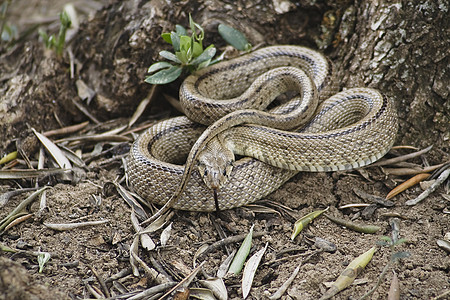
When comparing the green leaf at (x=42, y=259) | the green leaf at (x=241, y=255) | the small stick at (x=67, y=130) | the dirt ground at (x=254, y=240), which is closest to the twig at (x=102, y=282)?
the dirt ground at (x=254, y=240)

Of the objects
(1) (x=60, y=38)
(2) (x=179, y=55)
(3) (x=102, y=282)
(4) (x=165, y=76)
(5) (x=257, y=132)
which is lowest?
(3) (x=102, y=282)

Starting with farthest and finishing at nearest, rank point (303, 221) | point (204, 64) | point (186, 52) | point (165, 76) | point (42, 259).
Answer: point (204, 64) → point (165, 76) → point (186, 52) → point (303, 221) → point (42, 259)

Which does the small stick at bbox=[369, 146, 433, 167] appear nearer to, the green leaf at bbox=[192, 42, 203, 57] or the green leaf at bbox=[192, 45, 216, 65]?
the green leaf at bbox=[192, 45, 216, 65]

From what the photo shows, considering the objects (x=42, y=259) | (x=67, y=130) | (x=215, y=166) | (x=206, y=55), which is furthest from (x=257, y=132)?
(x=67, y=130)

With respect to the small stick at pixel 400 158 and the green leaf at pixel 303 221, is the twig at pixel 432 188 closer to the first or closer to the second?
the small stick at pixel 400 158

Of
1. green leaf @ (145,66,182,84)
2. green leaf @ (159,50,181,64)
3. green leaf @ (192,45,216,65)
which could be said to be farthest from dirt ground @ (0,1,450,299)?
green leaf @ (192,45,216,65)

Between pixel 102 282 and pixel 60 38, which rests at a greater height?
pixel 60 38

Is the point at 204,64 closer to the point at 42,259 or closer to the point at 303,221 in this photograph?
the point at 303,221
